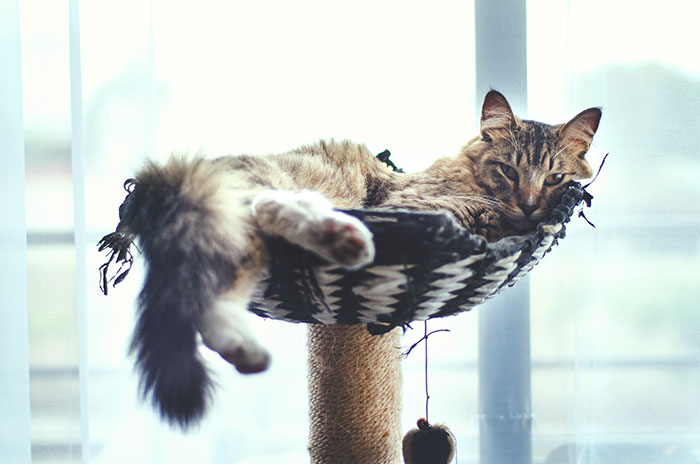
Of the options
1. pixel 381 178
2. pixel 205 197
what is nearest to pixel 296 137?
pixel 381 178

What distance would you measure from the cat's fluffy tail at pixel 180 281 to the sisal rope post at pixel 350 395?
18.4 inches

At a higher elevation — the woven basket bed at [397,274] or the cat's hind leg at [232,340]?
the woven basket bed at [397,274]

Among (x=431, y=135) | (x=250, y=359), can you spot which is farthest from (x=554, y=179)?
(x=250, y=359)

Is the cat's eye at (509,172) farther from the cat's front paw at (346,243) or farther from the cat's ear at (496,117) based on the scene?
the cat's front paw at (346,243)

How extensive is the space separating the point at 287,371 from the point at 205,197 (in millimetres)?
1053

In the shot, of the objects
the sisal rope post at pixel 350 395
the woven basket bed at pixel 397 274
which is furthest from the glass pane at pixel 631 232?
the woven basket bed at pixel 397 274

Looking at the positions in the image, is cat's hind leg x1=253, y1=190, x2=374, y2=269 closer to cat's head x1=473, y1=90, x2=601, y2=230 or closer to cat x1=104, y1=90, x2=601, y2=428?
cat x1=104, y1=90, x2=601, y2=428

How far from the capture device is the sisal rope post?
1.16 metres

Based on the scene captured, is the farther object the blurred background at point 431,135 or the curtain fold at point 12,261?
the blurred background at point 431,135

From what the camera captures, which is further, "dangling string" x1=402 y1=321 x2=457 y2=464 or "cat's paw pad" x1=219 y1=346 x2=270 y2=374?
"dangling string" x1=402 y1=321 x2=457 y2=464

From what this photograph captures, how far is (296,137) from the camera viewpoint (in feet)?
5.32

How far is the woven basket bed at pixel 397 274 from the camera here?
0.74m

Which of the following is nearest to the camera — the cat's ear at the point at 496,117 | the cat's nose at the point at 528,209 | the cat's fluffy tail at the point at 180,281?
the cat's fluffy tail at the point at 180,281

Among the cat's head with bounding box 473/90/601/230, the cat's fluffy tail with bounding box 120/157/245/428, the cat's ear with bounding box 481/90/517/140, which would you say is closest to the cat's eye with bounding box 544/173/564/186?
the cat's head with bounding box 473/90/601/230
